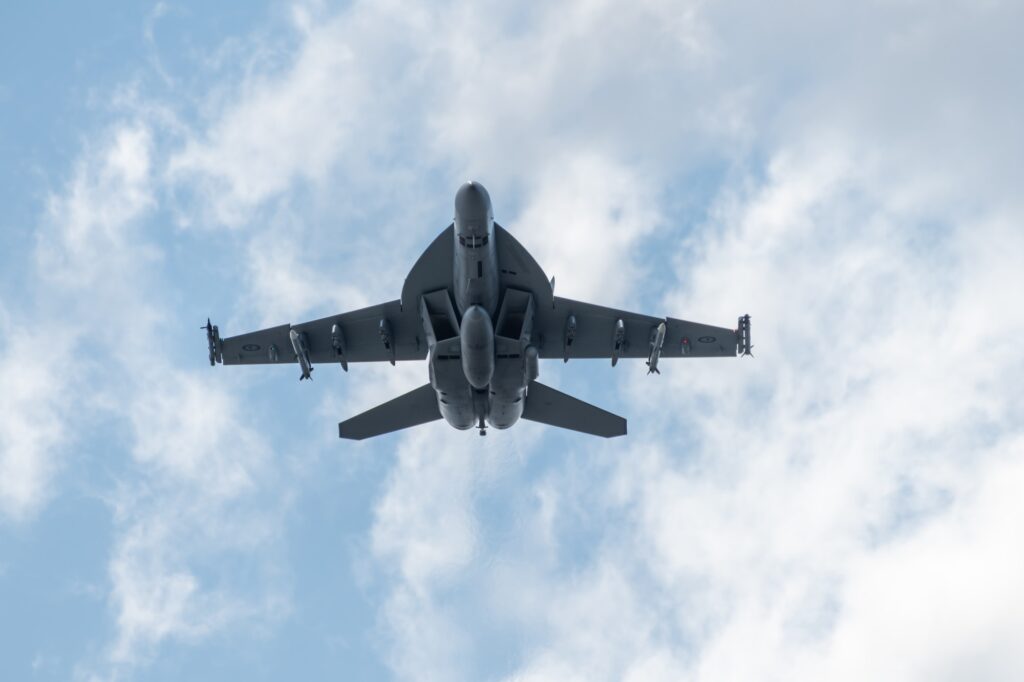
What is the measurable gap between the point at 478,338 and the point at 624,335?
826 centimetres

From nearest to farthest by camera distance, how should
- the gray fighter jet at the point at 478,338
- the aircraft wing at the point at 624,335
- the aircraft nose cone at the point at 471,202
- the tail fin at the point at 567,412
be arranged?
the aircraft nose cone at the point at 471,202 → the gray fighter jet at the point at 478,338 → the tail fin at the point at 567,412 → the aircraft wing at the point at 624,335

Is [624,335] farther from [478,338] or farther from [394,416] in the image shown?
[394,416]

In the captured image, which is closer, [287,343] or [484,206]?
[484,206]

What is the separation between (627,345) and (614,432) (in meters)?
3.49

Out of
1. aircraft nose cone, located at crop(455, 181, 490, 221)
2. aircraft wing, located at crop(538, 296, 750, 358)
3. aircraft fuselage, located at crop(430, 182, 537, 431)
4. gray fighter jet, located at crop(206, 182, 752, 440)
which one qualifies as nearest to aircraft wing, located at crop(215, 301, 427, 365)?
gray fighter jet, located at crop(206, 182, 752, 440)

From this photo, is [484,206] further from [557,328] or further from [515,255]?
[557,328]

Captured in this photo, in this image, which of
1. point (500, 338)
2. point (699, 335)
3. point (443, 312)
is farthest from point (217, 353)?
point (699, 335)

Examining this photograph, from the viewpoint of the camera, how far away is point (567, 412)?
4128 centimetres

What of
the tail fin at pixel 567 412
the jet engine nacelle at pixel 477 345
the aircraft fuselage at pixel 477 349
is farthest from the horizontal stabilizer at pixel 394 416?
the jet engine nacelle at pixel 477 345

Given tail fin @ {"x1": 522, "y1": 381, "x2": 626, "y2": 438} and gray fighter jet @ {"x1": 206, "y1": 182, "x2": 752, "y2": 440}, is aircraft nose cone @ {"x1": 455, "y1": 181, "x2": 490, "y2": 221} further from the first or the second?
tail fin @ {"x1": 522, "y1": 381, "x2": 626, "y2": 438}

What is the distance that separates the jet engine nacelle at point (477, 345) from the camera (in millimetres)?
35438

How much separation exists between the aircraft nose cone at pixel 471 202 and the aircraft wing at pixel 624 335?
7.22 metres

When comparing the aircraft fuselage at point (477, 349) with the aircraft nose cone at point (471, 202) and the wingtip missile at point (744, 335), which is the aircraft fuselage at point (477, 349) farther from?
the wingtip missile at point (744, 335)

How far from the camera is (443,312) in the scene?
39531mm
